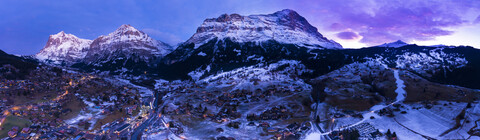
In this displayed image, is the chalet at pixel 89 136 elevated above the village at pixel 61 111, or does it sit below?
below

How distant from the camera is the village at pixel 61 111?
74.8 meters

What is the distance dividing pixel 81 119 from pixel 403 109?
14045cm

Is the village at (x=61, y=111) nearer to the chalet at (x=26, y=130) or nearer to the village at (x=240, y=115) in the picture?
the chalet at (x=26, y=130)

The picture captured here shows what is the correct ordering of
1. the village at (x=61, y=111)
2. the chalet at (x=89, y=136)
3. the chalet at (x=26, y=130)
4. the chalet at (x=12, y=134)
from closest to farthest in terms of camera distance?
the chalet at (x=12, y=134)
the chalet at (x=26, y=130)
the chalet at (x=89, y=136)
the village at (x=61, y=111)

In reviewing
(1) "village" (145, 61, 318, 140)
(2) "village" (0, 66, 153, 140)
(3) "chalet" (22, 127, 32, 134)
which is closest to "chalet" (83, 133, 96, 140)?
(2) "village" (0, 66, 153, 140)

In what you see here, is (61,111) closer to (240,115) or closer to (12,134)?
(12,134)

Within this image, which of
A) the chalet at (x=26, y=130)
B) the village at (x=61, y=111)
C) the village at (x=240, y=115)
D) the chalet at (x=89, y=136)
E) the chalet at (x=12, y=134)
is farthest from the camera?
the village at (x=240, y=115)

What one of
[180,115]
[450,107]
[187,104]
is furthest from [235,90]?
[450,107]

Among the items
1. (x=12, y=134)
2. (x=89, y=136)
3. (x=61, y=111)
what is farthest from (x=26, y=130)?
(x=61, y=111)

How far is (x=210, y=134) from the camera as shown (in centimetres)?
8044

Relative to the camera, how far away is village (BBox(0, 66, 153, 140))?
7481cm

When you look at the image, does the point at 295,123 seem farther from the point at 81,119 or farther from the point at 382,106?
the point at 81,119

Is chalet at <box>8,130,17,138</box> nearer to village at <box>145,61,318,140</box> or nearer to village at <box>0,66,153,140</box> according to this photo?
village at <box>0,66,153,140</box>

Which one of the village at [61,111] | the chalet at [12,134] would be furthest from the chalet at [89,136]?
the chalet at [12,134]
